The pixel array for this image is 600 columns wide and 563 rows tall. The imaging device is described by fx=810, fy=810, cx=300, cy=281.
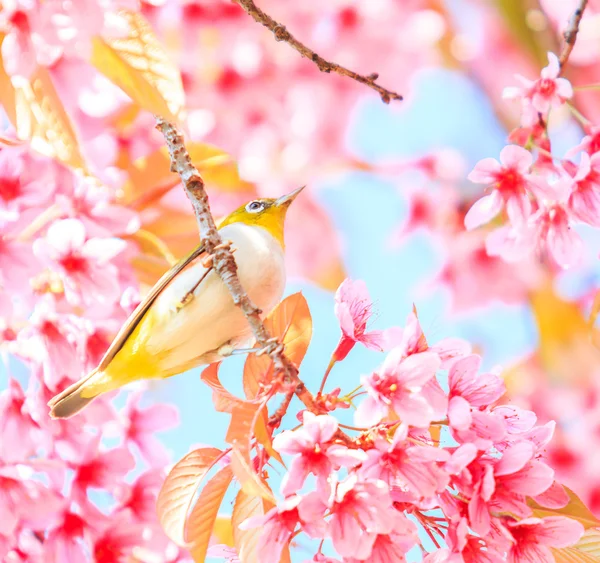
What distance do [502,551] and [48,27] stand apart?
39.1 inches

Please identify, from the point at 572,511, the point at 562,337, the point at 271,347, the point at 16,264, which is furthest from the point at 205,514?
the point at 562,337

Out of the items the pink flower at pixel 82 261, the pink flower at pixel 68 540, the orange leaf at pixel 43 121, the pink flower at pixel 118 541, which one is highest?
the orange leaf at pixel 43 121

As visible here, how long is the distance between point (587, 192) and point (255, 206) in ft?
2.02

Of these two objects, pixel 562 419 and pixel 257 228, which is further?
pixel 562 419

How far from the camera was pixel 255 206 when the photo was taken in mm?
1588

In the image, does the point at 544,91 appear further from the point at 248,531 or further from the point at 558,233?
the point at 248,531

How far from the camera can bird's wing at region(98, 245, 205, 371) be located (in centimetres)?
126

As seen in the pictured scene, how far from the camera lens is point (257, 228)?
4.89ft

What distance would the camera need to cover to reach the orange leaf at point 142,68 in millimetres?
1162

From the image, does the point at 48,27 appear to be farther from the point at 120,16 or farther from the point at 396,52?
the point at 396,52

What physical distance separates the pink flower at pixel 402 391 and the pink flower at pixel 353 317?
14 cm

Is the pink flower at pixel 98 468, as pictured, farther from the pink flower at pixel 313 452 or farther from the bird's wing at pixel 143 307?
the pink flower at pixel 313 452

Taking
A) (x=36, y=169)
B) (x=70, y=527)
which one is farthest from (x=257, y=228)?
(x=70, y=527)

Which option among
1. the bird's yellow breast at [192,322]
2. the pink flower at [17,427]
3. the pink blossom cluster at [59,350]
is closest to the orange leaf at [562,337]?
the pink blossom cluster at [59,350]
